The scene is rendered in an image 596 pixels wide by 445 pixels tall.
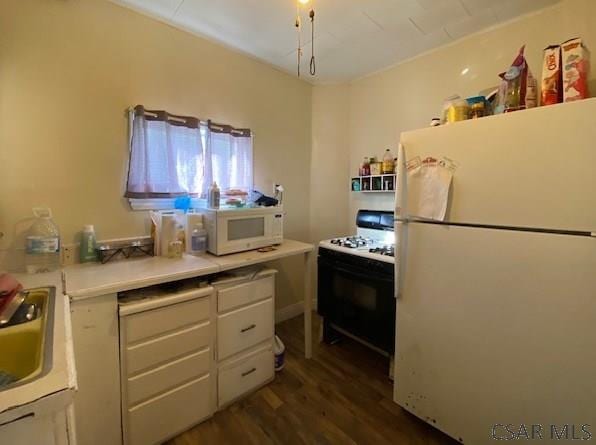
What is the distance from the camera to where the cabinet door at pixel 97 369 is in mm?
1170

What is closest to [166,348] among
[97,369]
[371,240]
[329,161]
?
[97,369]

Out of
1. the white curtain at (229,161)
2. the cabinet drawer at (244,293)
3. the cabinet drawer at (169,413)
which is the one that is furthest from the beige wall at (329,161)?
the cabinet drawer at (169,413)

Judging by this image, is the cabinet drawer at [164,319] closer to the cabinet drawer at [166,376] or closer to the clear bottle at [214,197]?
the cabinet drawer at [166,376]

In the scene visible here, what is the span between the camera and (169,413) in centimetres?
142

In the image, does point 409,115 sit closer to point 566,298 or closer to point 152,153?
point 566,298

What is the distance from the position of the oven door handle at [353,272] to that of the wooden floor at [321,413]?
719 mm

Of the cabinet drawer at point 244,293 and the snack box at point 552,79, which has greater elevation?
the snack box at point 552,79

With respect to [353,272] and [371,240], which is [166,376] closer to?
[353,272]

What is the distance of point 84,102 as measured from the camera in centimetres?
160

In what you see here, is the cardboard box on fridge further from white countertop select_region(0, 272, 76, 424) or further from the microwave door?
white countertop select_region(0, 272, 76, 424)

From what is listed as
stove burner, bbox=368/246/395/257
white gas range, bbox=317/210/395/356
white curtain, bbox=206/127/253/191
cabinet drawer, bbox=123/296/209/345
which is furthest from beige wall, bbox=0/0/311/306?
stove burner, bbox=368/246/395/257

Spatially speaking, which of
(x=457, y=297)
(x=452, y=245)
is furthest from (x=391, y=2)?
(x=457, y=297)

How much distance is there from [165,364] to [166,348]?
0.28 feet

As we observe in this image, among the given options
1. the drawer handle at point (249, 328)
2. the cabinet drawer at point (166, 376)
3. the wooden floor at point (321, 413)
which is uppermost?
the drawer handle at point (249, 328)
